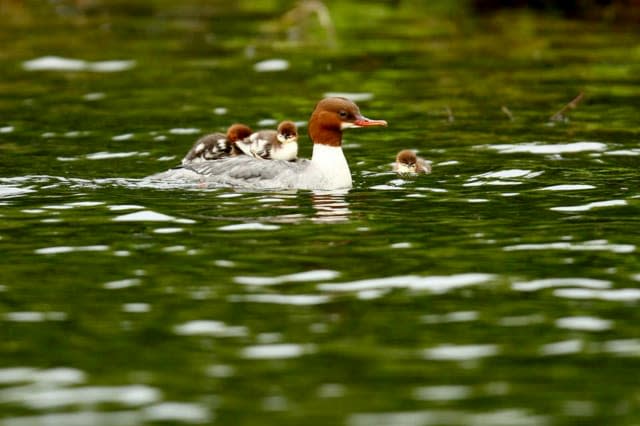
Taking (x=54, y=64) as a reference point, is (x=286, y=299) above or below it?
below

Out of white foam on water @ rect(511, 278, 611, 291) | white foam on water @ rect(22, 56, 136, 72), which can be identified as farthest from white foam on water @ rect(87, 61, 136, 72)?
white foam on water @ rect(511, 278, 611, 291)

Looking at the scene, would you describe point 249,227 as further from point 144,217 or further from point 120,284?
point 120,284

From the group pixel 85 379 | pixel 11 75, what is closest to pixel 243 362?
pixel 85 379

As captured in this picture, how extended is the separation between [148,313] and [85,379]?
1486 mm

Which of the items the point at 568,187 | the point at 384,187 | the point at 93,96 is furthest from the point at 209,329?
the point at 93,96

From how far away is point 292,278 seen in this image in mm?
11250

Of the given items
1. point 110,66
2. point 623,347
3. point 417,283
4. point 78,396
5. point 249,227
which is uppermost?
point 110,66

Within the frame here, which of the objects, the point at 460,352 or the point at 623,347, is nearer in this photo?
the point at 460,352

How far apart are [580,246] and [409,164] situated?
176 inches

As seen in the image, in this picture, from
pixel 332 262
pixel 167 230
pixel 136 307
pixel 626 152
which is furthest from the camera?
pixel 626 152

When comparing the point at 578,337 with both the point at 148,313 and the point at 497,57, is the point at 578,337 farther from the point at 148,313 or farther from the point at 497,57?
the point at 497,57

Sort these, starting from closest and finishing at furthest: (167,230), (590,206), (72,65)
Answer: (167,230) < (590,206) < (72,65)

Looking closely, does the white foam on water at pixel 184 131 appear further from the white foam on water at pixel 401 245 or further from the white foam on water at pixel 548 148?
the white foam on water at pixel 401 245

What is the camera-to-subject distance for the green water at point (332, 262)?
8570 mm
